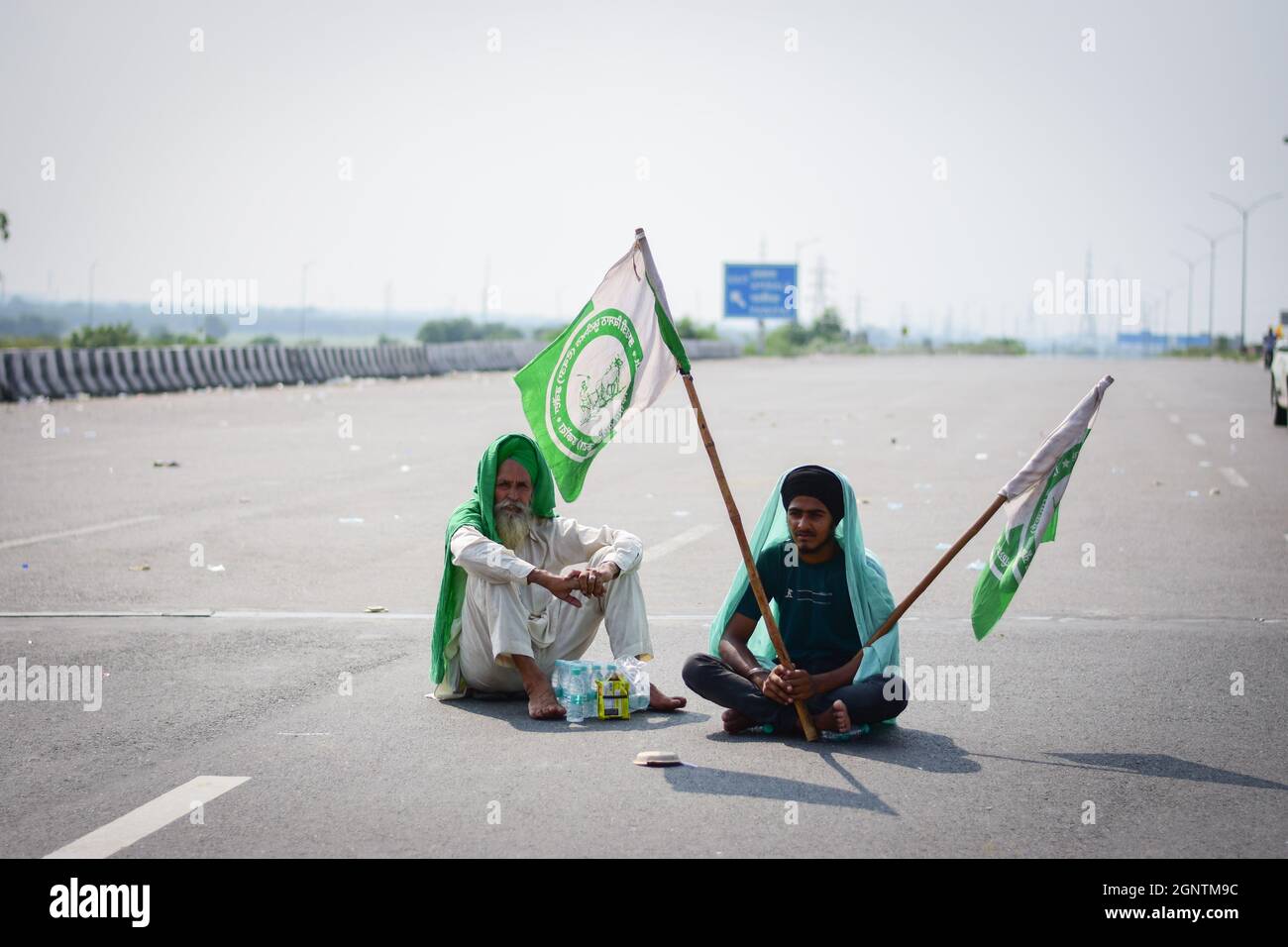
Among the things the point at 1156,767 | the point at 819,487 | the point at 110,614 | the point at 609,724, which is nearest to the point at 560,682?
the point at 609,724

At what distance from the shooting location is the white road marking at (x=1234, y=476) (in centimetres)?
1591

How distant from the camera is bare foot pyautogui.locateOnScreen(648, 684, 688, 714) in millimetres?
6473

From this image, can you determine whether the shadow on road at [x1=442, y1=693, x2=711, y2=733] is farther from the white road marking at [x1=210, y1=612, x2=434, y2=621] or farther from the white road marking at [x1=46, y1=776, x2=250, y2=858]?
the white road marking at [x1=210, y1=612, x2=434, y2=621]

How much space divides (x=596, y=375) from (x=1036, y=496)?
1.90m

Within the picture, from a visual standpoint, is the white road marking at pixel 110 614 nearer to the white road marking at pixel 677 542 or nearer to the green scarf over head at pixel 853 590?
the white road marking at pixel 677 542

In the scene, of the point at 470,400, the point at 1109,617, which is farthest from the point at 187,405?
the point at 1109,617

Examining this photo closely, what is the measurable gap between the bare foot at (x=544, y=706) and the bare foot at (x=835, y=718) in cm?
109

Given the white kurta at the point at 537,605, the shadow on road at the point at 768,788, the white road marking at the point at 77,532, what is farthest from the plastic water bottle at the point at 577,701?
the white road marking at the point at 77,532

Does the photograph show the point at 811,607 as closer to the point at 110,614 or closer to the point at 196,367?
the point at 110,614

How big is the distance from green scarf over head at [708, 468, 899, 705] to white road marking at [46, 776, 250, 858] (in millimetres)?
2063

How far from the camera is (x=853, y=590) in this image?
6.06 m

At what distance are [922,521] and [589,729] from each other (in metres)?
7.07

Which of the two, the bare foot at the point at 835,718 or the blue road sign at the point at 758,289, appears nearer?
the bare foot at the point at 835,718
